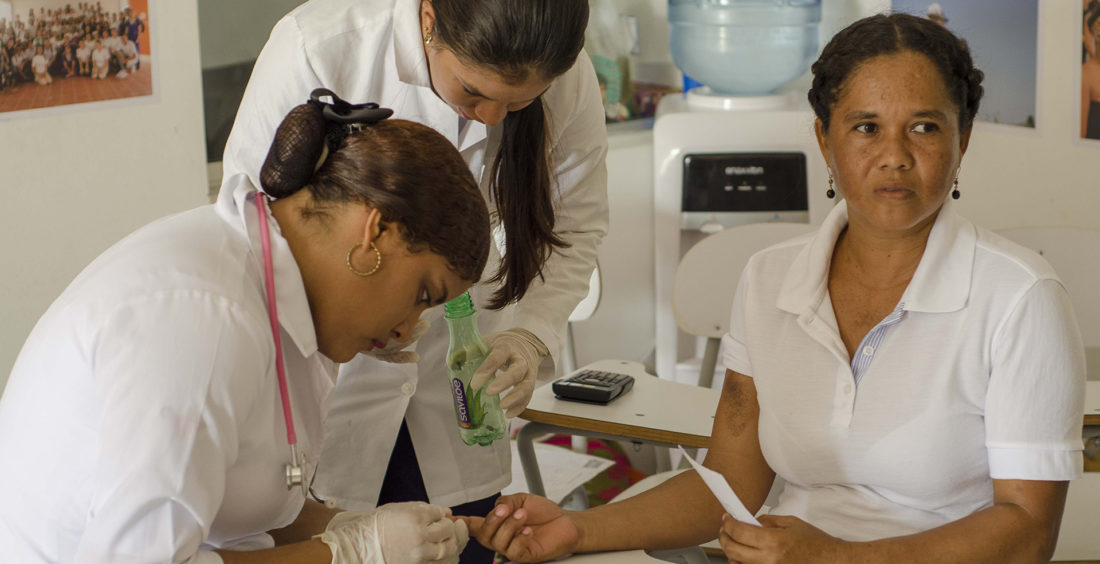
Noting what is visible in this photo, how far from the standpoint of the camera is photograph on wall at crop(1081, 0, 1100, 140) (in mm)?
2812

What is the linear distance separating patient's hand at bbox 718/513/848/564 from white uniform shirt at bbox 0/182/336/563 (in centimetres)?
63

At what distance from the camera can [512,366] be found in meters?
1.66

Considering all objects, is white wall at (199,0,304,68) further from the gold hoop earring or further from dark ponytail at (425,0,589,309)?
the gold hoop earring

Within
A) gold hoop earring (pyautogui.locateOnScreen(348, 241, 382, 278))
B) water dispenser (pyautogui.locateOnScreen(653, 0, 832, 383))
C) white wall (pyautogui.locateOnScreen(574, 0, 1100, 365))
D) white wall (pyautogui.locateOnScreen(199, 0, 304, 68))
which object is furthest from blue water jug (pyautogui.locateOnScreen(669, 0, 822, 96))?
gold hoop earring (pyautogui.locateOnScreen(348, 241, 382, 278))

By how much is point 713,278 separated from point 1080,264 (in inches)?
37.2

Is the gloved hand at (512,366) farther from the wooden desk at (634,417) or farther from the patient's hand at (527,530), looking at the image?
the wooden desk at (634,417)

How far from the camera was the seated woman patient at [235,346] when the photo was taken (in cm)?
98

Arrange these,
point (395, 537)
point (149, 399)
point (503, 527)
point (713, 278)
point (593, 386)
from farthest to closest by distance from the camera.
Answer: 1. point (713, 278)
2. point (593, 386)
3. point (503, 527)
4. point (395, 537)
5. point (149, 399)

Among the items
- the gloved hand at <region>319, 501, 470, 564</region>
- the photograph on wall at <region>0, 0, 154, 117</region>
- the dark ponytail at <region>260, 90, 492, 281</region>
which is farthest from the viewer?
the photograph on wall at <region>0, 0, 154, 117</region>

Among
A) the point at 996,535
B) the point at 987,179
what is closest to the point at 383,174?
the point at 996,535

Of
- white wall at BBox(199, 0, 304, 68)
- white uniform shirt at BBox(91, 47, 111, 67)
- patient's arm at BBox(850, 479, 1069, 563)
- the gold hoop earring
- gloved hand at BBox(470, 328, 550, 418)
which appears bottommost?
patient's arm at BBox(850, 479, 1069, 563)

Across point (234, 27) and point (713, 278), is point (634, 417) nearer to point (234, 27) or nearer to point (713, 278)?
point (713, 278)

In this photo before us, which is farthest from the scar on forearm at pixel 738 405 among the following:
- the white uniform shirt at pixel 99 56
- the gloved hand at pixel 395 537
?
the white uniform shirt at pixel 99 56

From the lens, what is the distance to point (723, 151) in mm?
3303
